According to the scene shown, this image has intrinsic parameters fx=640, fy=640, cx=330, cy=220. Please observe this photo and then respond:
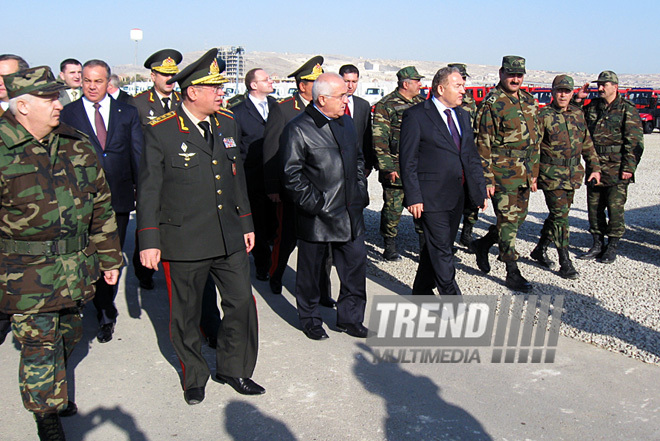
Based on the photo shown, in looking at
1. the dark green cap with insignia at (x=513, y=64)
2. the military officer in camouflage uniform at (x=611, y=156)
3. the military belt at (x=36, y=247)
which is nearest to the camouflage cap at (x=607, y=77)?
the military officer in camouflage uniform at (x=611, y=156)

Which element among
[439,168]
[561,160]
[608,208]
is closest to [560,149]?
[561,160]

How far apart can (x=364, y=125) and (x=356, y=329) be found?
2685 mm

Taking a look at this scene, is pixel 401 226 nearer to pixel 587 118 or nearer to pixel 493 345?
pixel 587 118

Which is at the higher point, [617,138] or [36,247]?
[617,138]

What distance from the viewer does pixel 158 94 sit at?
642cm

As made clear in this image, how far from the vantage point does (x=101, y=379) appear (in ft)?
13.5

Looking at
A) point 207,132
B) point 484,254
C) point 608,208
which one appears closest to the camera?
point 207,132

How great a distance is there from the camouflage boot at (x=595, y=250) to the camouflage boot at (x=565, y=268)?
0.77 meters

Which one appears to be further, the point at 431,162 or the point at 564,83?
the point at 564,83

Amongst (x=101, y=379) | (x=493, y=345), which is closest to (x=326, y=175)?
(x=493, y=345)

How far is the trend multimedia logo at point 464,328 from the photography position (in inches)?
179

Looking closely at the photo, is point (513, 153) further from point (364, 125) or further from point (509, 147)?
point (364, 125)

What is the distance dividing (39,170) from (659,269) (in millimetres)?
6201

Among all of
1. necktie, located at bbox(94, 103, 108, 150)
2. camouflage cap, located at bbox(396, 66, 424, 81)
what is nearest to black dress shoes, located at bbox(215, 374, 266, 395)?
necktie, located at bbox(94, 103, 108, 150)
